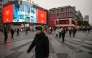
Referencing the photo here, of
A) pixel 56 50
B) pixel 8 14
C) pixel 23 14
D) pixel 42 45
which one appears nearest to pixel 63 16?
pixel 23 14

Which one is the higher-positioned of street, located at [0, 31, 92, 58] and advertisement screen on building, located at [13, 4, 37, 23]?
advertisement screen on building, located at [13, 4, 37, 23]

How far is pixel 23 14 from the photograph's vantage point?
6600 centimetres

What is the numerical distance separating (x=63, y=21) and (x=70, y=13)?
7.90m

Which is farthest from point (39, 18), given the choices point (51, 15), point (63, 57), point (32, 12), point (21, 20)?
point (63, 57)

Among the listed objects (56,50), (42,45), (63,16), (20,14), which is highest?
(63,16)

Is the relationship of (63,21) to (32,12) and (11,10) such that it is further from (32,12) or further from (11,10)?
(11,10)

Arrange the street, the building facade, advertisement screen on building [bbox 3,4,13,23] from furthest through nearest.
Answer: the building facade, advertisement screen on building [bbox 3,4,13,23], the street

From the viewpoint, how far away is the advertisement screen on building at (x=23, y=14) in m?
64.9

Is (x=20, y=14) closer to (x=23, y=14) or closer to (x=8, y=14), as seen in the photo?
(x=23, y=14)

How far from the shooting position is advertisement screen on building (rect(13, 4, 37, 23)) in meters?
64.9

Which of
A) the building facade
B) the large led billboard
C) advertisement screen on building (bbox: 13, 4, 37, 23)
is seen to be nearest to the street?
advertisement screen on building (bbox: 13, 4, 37, 23)

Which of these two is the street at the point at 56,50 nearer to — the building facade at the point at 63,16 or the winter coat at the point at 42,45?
the winter coat at the point at 42,45

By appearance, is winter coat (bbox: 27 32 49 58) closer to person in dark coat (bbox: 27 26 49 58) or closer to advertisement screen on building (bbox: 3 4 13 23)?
person in dark coat (bbox: 27 26 49 58)

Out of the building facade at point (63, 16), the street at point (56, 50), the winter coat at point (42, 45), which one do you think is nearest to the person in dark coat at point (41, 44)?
the winter coat at point (42, 45)
